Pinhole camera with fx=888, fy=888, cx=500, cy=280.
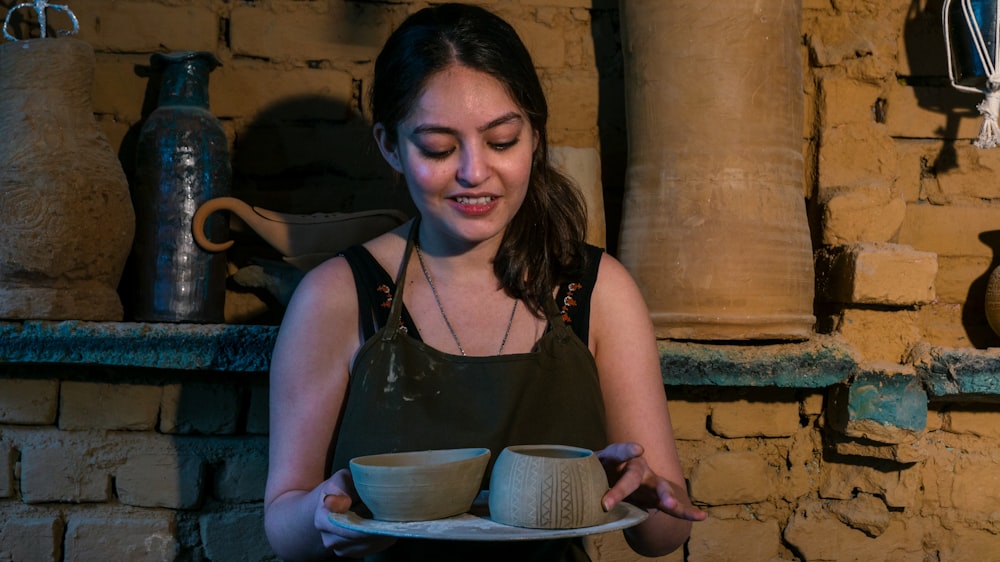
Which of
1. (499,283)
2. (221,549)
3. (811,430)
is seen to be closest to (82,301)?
(221,549)

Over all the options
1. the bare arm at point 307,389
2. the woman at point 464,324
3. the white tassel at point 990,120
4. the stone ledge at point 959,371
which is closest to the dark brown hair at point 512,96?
the woman at point 464,324

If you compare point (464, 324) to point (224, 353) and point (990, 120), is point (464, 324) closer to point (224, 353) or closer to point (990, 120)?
point (224, 353)

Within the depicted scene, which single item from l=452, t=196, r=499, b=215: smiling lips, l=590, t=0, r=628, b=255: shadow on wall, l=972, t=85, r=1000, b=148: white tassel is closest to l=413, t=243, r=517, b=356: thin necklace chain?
l=452, t=196, r=499, b=215: smiling lips

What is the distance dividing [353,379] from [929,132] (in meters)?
1.80

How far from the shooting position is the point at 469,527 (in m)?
1.19

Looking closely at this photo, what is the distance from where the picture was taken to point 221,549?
7.02 ft

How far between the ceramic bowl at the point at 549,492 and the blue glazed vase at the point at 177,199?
1250 millimetres

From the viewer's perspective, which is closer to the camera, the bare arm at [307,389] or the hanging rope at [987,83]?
the bare arm at [307,389]

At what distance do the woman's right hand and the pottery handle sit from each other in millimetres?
1051

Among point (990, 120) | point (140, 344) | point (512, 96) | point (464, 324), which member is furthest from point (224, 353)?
point (990, 120)

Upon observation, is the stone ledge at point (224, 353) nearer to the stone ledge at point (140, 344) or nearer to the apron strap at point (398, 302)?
the stone ledge at point (140, 344)

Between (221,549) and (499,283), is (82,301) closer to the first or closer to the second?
(221,549)

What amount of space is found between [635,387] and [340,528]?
0.68m

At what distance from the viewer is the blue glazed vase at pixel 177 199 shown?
219cm
